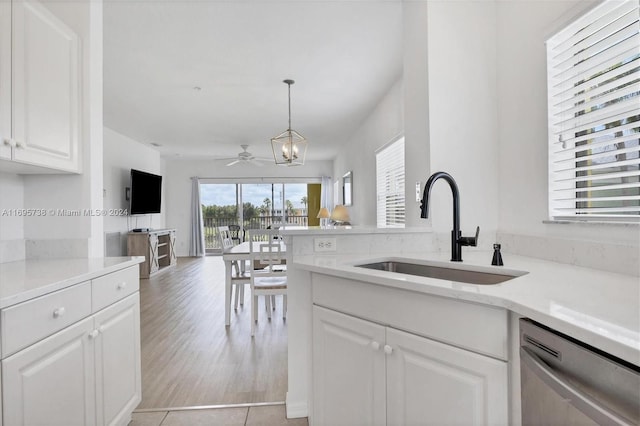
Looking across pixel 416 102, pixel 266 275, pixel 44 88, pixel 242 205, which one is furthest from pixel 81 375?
pixel 242 205

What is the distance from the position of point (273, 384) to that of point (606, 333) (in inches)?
79.7

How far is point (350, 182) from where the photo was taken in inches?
260

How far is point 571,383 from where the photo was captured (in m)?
0.70

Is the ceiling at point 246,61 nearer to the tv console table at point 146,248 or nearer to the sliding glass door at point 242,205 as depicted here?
the tv console table at point 146,248

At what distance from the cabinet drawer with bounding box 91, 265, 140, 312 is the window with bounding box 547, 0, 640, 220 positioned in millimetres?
2040

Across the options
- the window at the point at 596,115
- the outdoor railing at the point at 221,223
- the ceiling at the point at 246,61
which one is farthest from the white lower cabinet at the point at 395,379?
the outdoor railing at the point at 221,223

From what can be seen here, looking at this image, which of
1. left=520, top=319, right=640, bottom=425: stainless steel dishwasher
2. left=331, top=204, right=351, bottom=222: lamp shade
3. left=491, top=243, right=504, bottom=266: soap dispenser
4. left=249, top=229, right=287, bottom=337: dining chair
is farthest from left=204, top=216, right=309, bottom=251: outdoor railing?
left=520, top=319, right=640, bottom=425: stainless steel dishwasher

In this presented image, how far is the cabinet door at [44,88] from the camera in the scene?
5.06ft

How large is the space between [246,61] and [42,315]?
9.14 ft

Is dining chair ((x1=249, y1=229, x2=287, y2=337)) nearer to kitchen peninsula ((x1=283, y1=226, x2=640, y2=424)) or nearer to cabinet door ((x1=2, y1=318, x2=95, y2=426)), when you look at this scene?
kitchen peninsula ((x1=283, y1=226, x2=640, y2=424))

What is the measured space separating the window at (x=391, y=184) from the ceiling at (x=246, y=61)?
75cm

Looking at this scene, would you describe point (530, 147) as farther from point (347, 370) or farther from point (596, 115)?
point (347, 370)

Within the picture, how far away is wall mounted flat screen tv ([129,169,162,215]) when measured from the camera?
629 cm

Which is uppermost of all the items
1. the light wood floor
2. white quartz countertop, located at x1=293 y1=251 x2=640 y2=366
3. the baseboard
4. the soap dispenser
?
the soap dispenser
